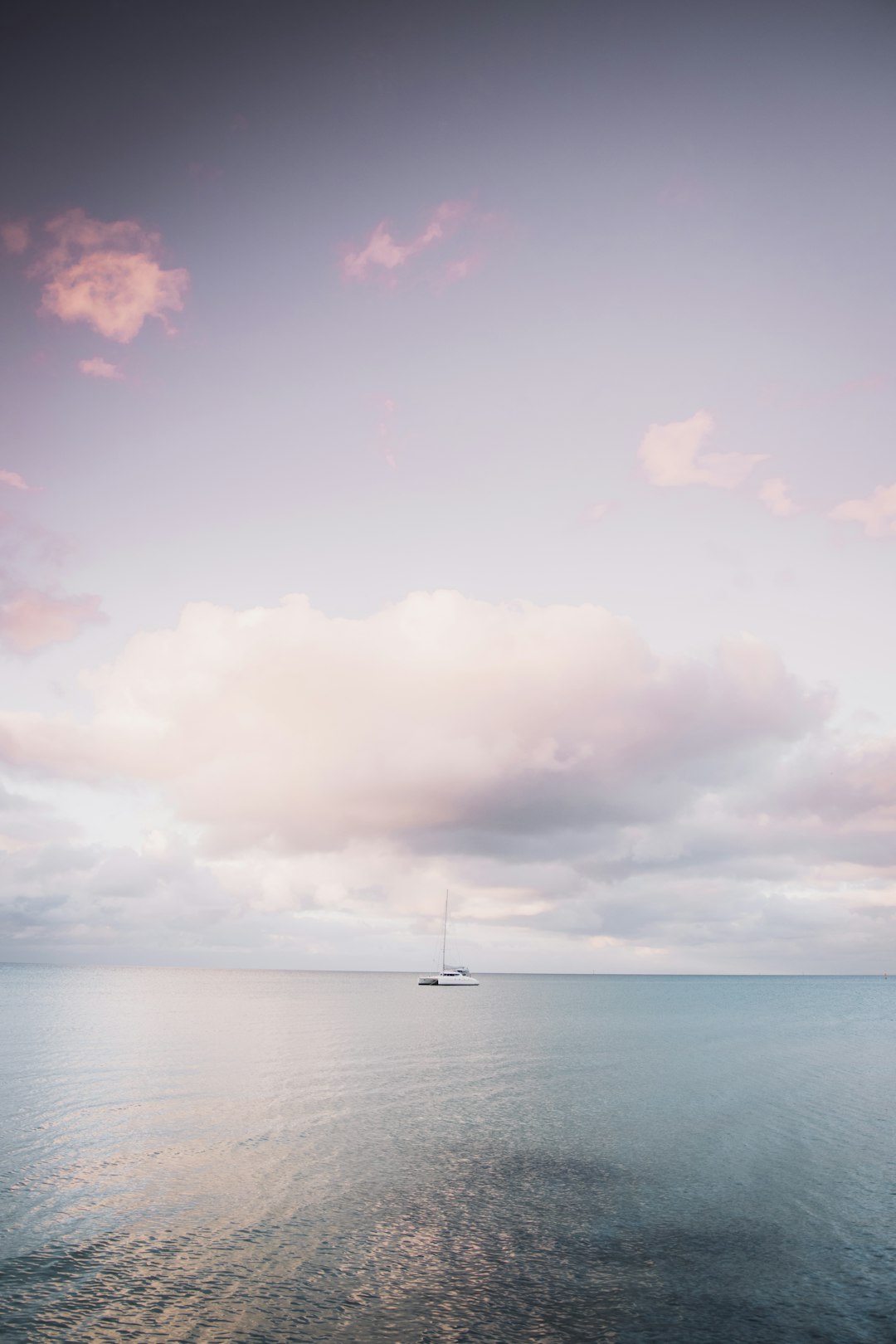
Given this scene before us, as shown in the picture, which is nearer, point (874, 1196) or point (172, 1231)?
point (172, 1231)

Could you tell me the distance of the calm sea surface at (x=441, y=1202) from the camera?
23.9 metres

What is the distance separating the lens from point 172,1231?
3067 cm

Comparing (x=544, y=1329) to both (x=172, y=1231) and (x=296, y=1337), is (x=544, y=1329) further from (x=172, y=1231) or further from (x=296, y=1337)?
(x=172, y=1231)

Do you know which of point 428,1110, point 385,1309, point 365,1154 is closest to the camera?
point 385,1309

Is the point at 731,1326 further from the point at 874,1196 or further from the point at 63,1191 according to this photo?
the point at 63,1191

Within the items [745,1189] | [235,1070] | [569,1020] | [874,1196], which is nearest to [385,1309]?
[745,1189]

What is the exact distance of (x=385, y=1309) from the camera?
23.9m

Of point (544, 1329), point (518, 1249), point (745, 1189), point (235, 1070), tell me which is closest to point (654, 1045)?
point (235, 1070)

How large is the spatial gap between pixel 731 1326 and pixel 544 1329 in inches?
223

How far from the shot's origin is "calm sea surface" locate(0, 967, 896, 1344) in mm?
23906

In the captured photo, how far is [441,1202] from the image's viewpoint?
34562mm

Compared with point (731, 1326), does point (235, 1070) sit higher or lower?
lower

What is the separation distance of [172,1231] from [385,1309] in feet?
37.3

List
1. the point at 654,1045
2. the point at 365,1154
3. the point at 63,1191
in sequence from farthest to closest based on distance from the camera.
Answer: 1. the point at 654,1045
2. the point at 365,1154
3. the point at 63,1191
